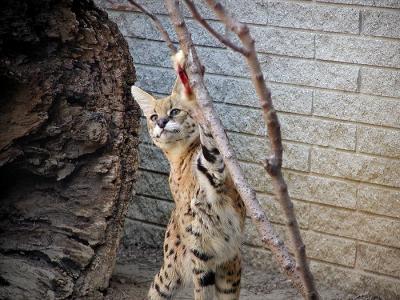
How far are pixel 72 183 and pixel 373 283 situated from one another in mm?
1829

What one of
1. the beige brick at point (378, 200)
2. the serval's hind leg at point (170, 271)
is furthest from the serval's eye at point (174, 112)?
the beige brick at point (378, 200)

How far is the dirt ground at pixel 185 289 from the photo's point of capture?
4.45m

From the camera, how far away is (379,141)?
4289mm

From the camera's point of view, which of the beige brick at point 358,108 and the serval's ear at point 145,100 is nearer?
the serval's ear at point 145,100

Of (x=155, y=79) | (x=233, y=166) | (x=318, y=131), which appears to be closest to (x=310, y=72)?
(x=318, y=131)

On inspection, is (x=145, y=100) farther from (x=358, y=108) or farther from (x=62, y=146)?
(x=358, y=108)

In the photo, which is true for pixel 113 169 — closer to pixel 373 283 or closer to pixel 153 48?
pixel 153 48

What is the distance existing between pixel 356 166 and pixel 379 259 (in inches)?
21.7

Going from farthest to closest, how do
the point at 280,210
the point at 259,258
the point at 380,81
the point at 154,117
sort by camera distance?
the point at 259,258 → the point at 280,210 → the point at 380,81 → the point at 154,117

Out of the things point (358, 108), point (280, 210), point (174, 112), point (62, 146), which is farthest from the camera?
point (280, 210)

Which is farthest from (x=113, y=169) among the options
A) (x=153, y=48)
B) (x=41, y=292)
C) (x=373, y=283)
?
(x=373, y=283)

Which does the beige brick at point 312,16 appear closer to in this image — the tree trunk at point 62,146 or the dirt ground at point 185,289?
the tree trunk at point 62,146

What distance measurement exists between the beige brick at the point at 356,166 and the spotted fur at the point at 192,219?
0.80m

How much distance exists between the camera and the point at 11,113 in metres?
3.69
